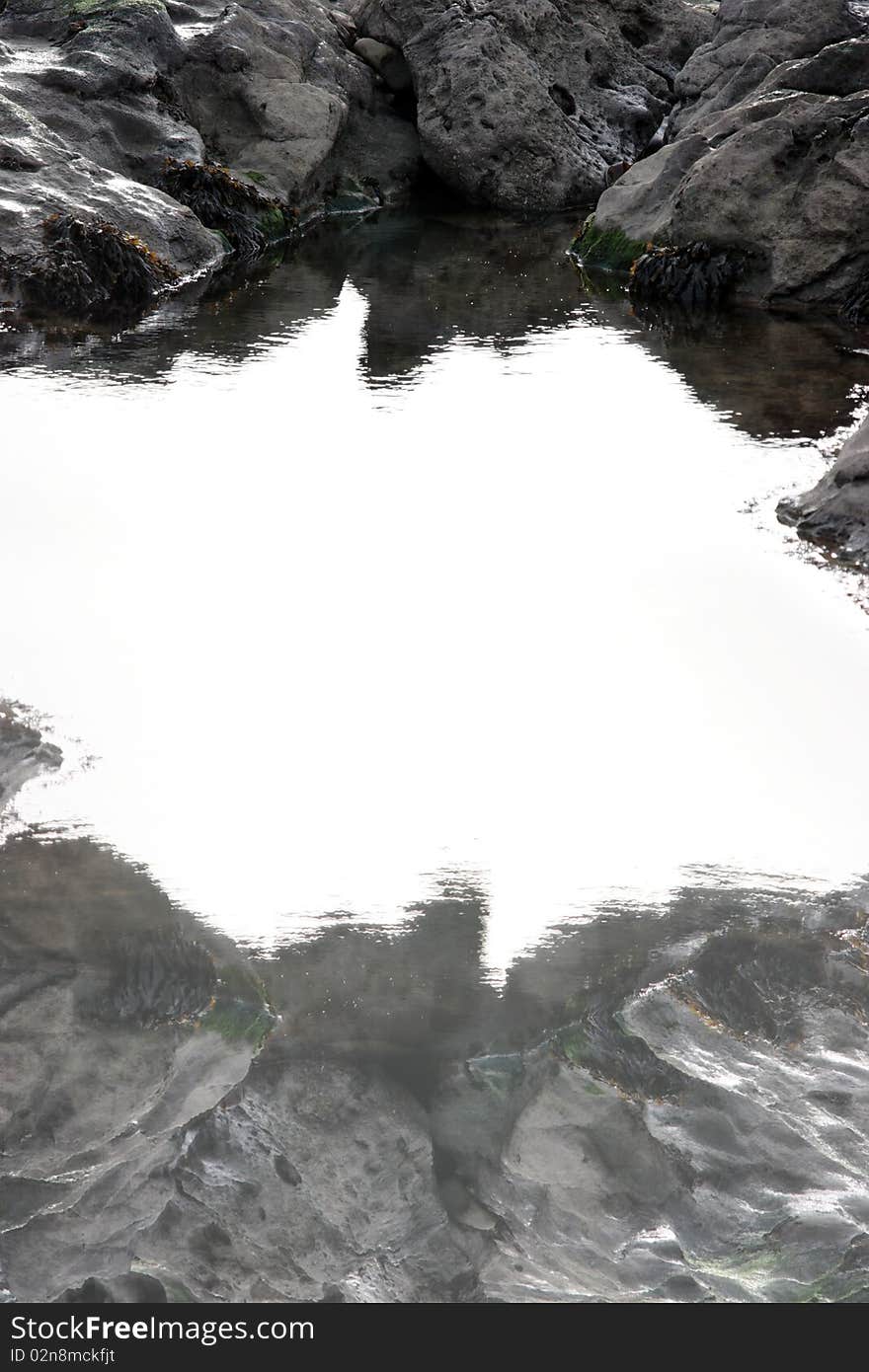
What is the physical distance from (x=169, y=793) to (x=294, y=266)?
1077 centimetres

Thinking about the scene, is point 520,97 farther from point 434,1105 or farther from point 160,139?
point 434,1105

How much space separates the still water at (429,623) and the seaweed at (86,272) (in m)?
1.28

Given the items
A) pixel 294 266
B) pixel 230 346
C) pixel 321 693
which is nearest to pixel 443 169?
pixel 294 266

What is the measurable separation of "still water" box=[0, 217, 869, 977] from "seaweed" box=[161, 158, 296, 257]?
4.57 m

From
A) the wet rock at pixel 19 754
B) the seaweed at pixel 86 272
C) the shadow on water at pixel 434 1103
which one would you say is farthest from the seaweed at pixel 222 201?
the shadow on water at pixel 434 1103

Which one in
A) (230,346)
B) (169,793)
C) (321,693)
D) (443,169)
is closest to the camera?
(169,793)

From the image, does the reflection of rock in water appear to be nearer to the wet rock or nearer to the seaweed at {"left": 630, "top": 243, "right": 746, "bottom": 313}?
the wet rock

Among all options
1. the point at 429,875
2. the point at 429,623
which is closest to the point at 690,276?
the point at 429,623

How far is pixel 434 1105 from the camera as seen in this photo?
10.2ft

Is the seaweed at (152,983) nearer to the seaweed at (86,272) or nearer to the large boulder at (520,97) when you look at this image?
the seaweed at (86,272)

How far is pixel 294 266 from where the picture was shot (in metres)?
13.9

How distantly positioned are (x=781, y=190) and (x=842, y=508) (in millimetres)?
6554

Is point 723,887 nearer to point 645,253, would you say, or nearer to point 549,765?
point 549,765

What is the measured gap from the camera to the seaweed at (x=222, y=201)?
1412 cm
